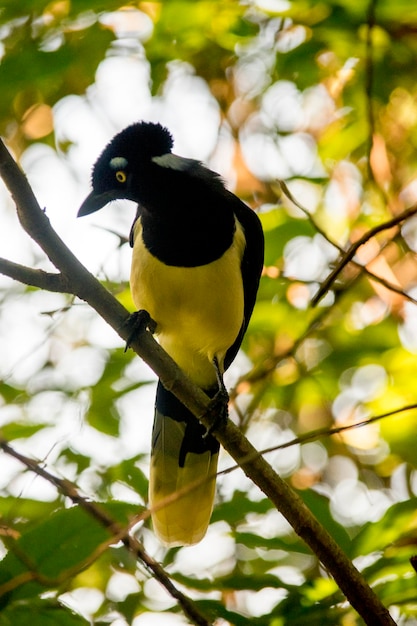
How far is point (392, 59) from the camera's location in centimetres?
394

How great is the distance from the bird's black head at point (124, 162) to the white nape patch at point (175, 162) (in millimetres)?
26

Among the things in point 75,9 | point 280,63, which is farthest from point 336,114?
point 75,9

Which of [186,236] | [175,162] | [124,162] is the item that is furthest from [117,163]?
[186,236]

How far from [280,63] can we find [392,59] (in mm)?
575

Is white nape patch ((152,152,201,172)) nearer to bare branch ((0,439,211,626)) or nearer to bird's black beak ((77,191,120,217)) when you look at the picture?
bird's black beak ((77,191,120,217))

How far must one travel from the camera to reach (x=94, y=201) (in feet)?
11.6

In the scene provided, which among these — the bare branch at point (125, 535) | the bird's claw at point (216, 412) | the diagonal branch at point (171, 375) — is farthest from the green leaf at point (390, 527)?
the bird's claw at point (216, 412)

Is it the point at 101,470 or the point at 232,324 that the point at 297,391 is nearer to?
the point at 232,324

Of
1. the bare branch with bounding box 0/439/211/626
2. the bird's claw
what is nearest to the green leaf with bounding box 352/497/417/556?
the bare branch with bounding box 0/439/211/626

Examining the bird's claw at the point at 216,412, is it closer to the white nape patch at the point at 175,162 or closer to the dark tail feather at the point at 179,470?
the dark tail feather at the point at 179,470

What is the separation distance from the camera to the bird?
358 centimetres

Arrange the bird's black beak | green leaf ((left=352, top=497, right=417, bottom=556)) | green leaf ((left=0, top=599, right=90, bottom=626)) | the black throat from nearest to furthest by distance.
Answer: green leaf ((left=0, top=599, right=90, bottom=626)) < green leaf ((left=352, top=497, right=417, bottom=556)) < the bird's black beak < the black throat

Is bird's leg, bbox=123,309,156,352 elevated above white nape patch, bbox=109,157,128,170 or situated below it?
below

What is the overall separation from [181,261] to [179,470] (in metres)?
0.95
